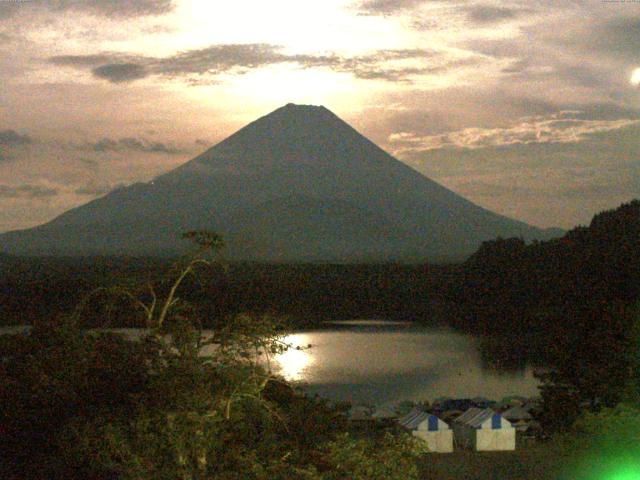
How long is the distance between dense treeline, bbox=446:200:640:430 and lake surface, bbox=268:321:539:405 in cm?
180

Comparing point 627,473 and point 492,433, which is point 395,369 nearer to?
point 492,433

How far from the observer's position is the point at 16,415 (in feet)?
21.2

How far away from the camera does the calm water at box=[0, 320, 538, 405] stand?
789 inches

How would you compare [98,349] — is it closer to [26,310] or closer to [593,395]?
[593,395]

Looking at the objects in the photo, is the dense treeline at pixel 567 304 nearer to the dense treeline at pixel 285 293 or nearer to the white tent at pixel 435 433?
the white tent at pixel 435 433

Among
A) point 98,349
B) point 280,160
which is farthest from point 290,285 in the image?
point 280,160

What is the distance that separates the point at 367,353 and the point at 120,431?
21.2 meters

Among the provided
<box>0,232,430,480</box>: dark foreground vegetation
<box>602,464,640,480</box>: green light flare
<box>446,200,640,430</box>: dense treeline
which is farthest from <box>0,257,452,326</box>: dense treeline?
<box>0,232,430,480</box>: dark foreground vegetation

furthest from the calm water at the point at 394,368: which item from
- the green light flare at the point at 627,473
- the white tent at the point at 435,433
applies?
the green light flare at the point at 627,473

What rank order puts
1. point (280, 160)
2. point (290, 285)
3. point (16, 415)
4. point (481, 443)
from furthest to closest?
→ point (280, 160) → point (290, 285) → point (481, 443) → point (16, 415)

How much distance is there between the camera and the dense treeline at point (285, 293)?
3544cm

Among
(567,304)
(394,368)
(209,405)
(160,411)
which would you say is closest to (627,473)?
(209,405)

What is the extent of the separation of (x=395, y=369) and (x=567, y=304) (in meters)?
11.1

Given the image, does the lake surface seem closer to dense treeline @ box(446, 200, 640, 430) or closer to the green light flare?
dense treeline @ box(446, 200, 640, 430)
